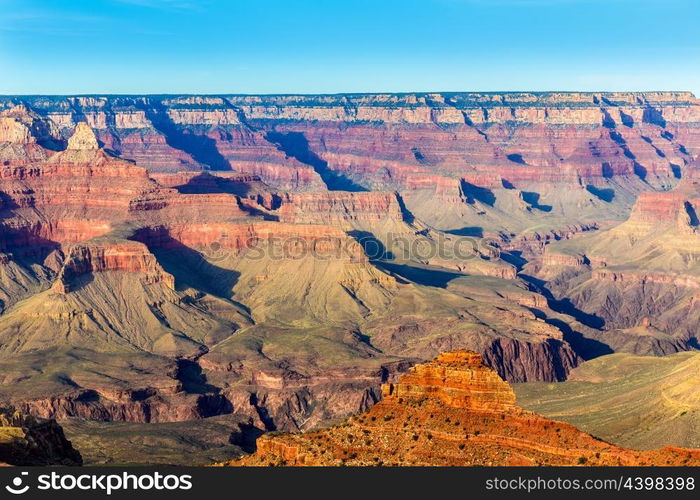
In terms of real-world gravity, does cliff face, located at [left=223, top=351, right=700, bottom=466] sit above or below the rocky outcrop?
above

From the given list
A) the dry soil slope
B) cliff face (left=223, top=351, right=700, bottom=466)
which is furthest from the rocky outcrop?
the dry soil slope

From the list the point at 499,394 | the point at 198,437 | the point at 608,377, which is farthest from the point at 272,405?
the point at 499,394

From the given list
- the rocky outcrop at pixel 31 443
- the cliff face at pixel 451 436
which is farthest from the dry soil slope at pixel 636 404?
the rocky outcrop at pixel 31 443

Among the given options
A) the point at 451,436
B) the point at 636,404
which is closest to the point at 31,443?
the point at 451,436

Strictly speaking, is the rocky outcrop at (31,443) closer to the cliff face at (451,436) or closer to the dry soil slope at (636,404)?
the cliff face at (451,436)

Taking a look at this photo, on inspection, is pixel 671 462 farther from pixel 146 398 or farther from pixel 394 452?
pixel 146 398

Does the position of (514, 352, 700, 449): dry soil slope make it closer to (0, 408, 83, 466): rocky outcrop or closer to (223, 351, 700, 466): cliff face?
(223, 351, 700, 466): cliff face
